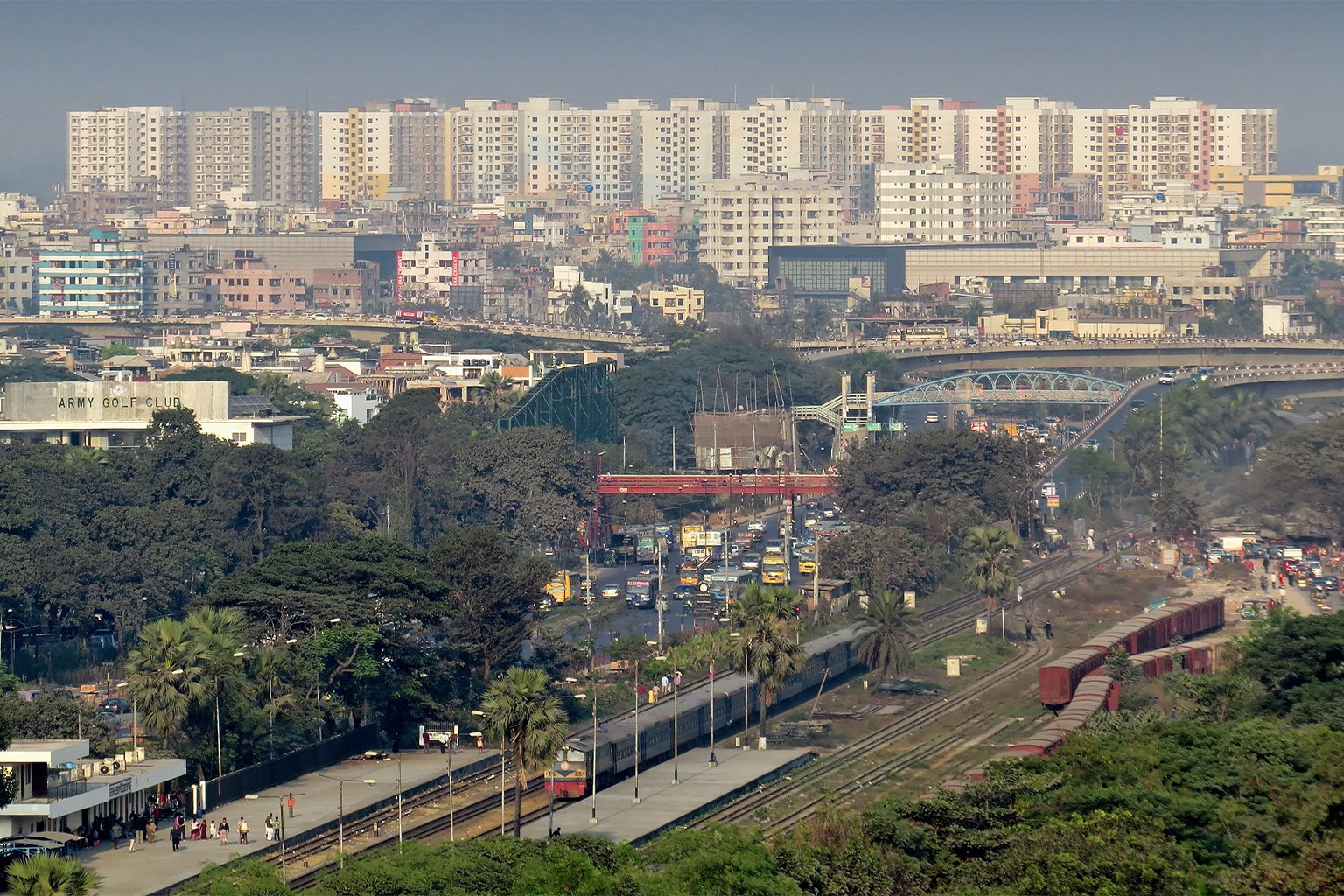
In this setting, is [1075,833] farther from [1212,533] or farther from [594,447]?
[594,447]

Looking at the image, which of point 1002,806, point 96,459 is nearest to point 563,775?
point 1002,806

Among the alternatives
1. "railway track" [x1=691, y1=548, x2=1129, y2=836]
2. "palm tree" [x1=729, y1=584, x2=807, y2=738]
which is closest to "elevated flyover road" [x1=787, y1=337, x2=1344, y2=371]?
"railway track" [x1=691, y1=548, x2=1129, y2=836]

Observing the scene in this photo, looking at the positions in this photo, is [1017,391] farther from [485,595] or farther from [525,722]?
[525,722]

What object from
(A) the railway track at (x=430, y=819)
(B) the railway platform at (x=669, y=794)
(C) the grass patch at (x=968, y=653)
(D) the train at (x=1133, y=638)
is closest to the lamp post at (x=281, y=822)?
(A) the railway track at (x=430, y=819)

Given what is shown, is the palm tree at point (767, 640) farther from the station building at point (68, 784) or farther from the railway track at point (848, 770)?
the station building at point (68, 784)

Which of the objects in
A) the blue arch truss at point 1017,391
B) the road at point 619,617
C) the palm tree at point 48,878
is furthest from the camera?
the blue arch truss at point 1017,391

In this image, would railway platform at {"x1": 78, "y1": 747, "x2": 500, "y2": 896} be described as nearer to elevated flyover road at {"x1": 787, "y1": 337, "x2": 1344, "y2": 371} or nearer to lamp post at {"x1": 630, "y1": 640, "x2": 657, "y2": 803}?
lamp post at {"x1": 630, "y1": 640, "x2": 657, "y2": 803}

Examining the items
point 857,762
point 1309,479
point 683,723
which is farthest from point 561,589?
point 1309,479
